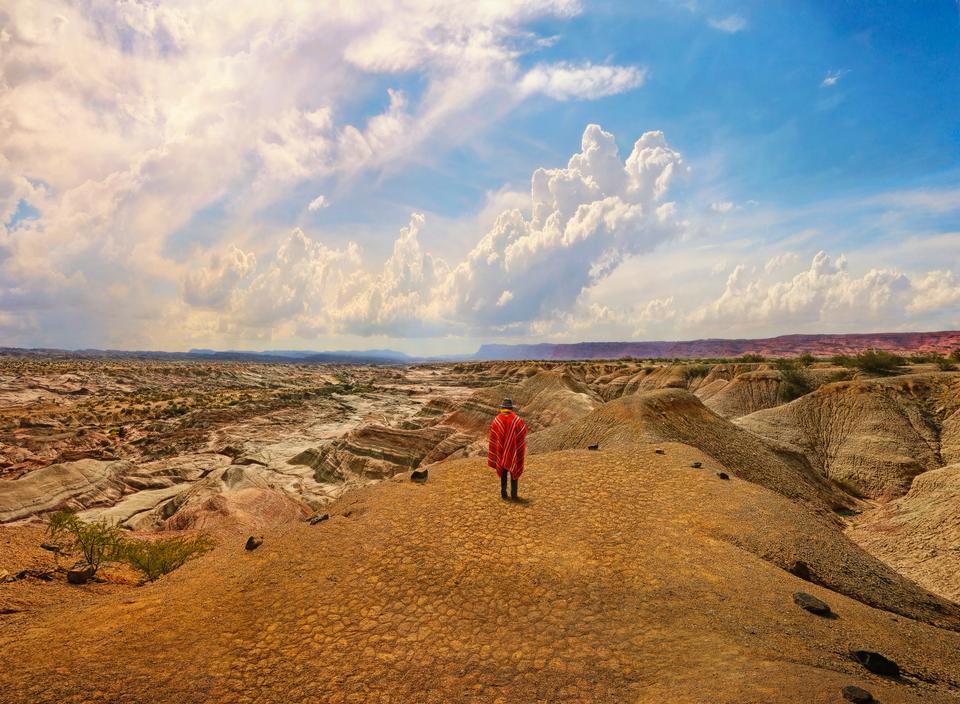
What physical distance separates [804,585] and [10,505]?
30771 mm

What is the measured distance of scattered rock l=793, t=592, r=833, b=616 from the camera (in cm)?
685

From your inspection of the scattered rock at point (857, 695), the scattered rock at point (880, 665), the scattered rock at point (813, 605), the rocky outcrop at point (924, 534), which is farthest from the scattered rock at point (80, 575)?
the rocky outcrop at point (924, 534)

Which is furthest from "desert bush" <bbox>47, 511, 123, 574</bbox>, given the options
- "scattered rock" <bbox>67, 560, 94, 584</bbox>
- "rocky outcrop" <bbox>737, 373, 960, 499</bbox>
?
"rocky outcrop" <bbox>737, 373, 960, 499</bbox>

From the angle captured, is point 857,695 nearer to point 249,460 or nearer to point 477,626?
point 477,626

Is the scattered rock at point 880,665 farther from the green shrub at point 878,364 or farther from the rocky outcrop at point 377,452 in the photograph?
the green shrub at point 878,364

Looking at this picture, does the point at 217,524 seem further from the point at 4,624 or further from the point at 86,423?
the point at 86,423

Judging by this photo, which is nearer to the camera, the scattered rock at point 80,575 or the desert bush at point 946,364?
the scattered rock at point 80,575

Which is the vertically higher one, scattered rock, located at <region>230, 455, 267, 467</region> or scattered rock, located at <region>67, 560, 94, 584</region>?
scattered rock, located at <region>67, 560, 94, 584</region>

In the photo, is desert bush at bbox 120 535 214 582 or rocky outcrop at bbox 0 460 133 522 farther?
rocky outcrop at bbox 0 460 133 522

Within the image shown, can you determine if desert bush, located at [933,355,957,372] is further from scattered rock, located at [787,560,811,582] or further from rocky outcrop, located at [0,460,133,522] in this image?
rocky outcrop, located at [0,460,133,522]

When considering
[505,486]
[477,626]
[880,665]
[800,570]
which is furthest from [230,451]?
[880,665]

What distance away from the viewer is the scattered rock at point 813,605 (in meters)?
6.85

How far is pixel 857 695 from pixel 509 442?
7.08 metres

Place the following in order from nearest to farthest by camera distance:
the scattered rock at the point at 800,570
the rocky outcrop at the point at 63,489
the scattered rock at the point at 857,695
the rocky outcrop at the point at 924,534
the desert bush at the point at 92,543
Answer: the scattered rock at the point at 857,695
the scattered rock at the point at 800,570
the desert bush at the point at 92,543
the rocky outcrop at the point at 924,534
the rocky outcrop at the point at 63,489
